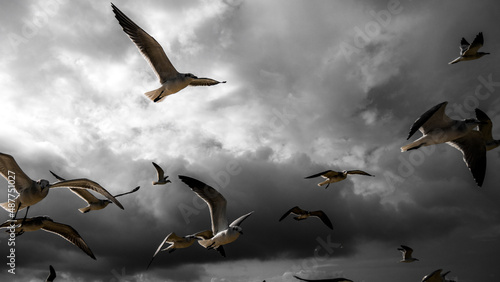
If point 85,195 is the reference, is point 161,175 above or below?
above

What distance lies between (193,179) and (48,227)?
236 inches

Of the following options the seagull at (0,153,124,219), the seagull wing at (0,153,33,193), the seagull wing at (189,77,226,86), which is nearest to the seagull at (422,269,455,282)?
the seagull at (0,153,124,219)

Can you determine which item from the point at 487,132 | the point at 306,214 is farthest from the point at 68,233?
the point at 487,132

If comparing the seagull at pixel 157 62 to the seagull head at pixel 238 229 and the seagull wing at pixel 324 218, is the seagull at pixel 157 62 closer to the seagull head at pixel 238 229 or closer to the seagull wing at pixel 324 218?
the seagull head at pixel 238 229

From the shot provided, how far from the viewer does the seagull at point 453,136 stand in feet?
46.1

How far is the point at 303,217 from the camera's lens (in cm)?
2119

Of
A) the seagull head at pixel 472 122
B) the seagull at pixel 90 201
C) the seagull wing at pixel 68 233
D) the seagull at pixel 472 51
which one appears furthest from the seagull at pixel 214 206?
the seagull at pixel 472 51

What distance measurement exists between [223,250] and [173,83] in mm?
8481

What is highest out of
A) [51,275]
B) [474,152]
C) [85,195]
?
[474,152]

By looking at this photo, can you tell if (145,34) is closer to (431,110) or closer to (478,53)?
(431,110)

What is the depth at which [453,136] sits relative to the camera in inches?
605

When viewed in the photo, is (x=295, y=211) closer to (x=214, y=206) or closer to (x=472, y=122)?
(x=214, y=206)

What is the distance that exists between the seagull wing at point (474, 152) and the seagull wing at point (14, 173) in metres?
17.7

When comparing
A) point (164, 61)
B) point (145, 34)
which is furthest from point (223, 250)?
point (145, 34)
